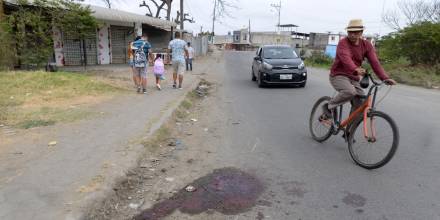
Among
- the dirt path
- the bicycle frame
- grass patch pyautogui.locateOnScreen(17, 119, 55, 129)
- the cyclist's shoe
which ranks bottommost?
the dirt path

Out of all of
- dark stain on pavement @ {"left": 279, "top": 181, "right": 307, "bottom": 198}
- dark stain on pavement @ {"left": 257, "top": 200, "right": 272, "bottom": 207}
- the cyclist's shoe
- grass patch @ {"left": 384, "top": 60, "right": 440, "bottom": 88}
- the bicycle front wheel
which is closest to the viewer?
dark stain on pavement @ {"left": 257, "top": 200, "right": 272, "bottom": 207}

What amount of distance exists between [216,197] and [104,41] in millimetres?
19537

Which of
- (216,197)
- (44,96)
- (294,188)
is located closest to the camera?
(216,197)

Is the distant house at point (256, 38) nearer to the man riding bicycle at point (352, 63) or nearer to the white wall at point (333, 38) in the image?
the white wall at point (333, 38)

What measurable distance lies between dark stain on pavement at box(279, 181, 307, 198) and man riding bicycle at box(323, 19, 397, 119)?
1601 mm

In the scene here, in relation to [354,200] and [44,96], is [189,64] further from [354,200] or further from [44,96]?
[354,200]

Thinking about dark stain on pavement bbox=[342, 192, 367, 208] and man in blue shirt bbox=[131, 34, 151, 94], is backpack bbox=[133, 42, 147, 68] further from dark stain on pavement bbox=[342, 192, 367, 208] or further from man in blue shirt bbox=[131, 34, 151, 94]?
dark stain on pavement bbox=[342, 192, 367, 208]

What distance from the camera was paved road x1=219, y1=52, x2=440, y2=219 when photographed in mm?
3770

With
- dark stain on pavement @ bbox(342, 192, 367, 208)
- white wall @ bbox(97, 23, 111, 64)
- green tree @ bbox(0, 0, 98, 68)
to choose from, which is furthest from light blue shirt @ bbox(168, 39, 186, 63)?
white wall @ bbox(97, 23, 111, 64)

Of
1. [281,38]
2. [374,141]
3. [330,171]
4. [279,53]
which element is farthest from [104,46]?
[281,38]

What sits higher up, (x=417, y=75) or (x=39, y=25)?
(x=39, y=25)

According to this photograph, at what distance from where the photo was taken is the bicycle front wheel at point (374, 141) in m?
4.64

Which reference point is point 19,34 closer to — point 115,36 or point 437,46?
point 115,36

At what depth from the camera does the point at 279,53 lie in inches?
565
